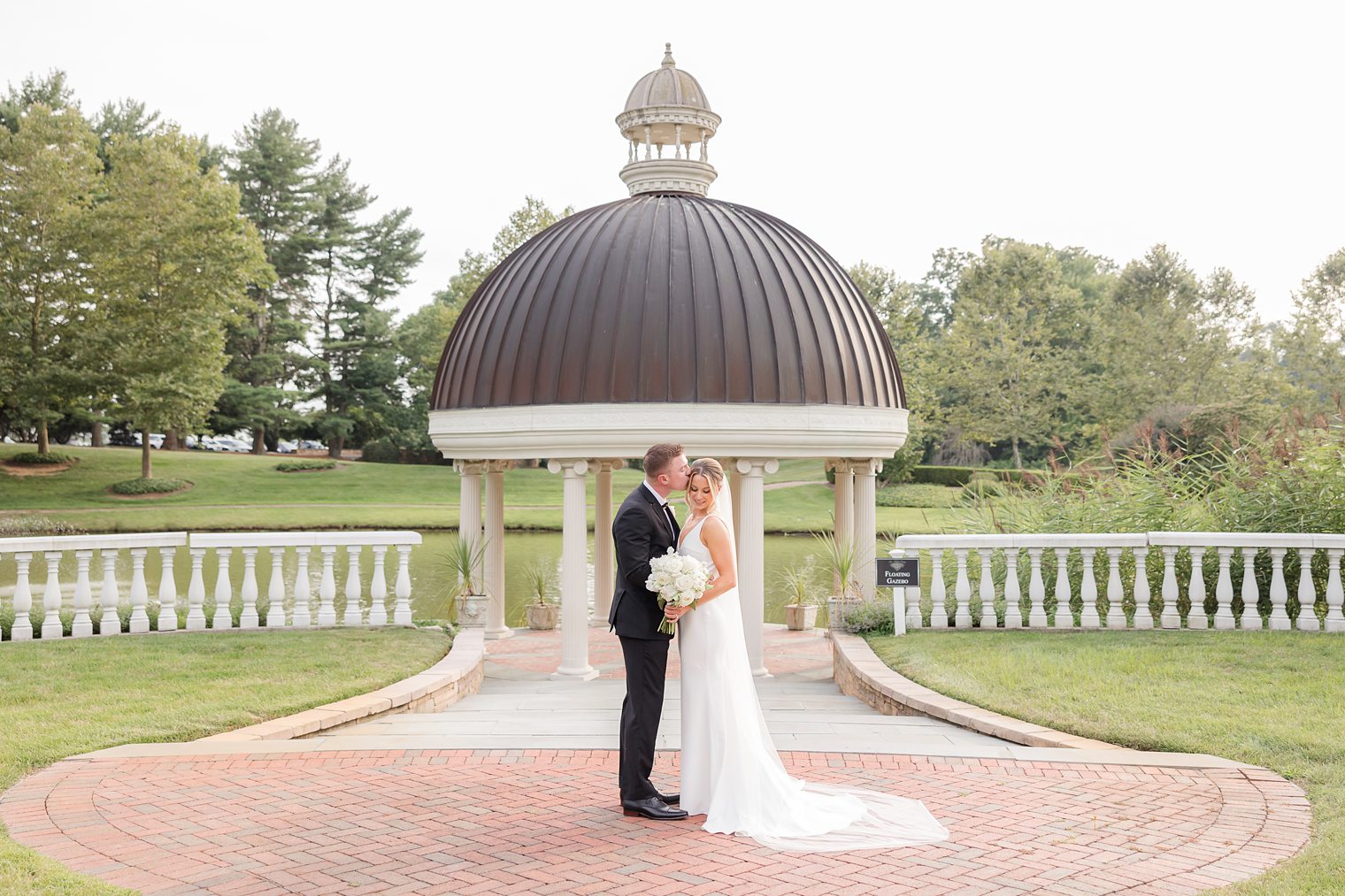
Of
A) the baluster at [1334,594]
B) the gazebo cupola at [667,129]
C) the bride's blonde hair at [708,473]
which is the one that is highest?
the gazebo cupola at [667,129]

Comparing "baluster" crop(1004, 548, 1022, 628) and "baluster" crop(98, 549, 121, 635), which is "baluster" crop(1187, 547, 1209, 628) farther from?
"baluster" crop(98, 549, 121, 635)

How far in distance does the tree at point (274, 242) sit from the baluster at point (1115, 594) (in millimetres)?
45698

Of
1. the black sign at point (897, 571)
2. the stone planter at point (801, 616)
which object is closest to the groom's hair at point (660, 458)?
the black sign at point (897, 571)

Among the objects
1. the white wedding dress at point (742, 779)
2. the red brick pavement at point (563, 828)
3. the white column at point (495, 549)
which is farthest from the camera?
the white column at point (495, 549)

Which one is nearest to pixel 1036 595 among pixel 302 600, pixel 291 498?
pixel 302 600

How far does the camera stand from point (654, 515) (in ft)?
20.9

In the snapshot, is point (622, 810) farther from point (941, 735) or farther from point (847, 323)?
point (847, 323)

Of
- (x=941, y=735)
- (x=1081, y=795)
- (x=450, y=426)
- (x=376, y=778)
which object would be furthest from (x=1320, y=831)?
(x=450, y=426)

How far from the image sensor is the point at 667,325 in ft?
41.7

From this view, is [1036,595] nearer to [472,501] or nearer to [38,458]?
[472,501]

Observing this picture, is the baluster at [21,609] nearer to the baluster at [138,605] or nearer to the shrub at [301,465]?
the baluster at [138,605]

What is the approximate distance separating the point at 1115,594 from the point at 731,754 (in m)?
7.29

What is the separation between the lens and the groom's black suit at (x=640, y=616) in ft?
20.6

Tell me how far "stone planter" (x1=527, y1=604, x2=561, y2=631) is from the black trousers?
32.7ft
